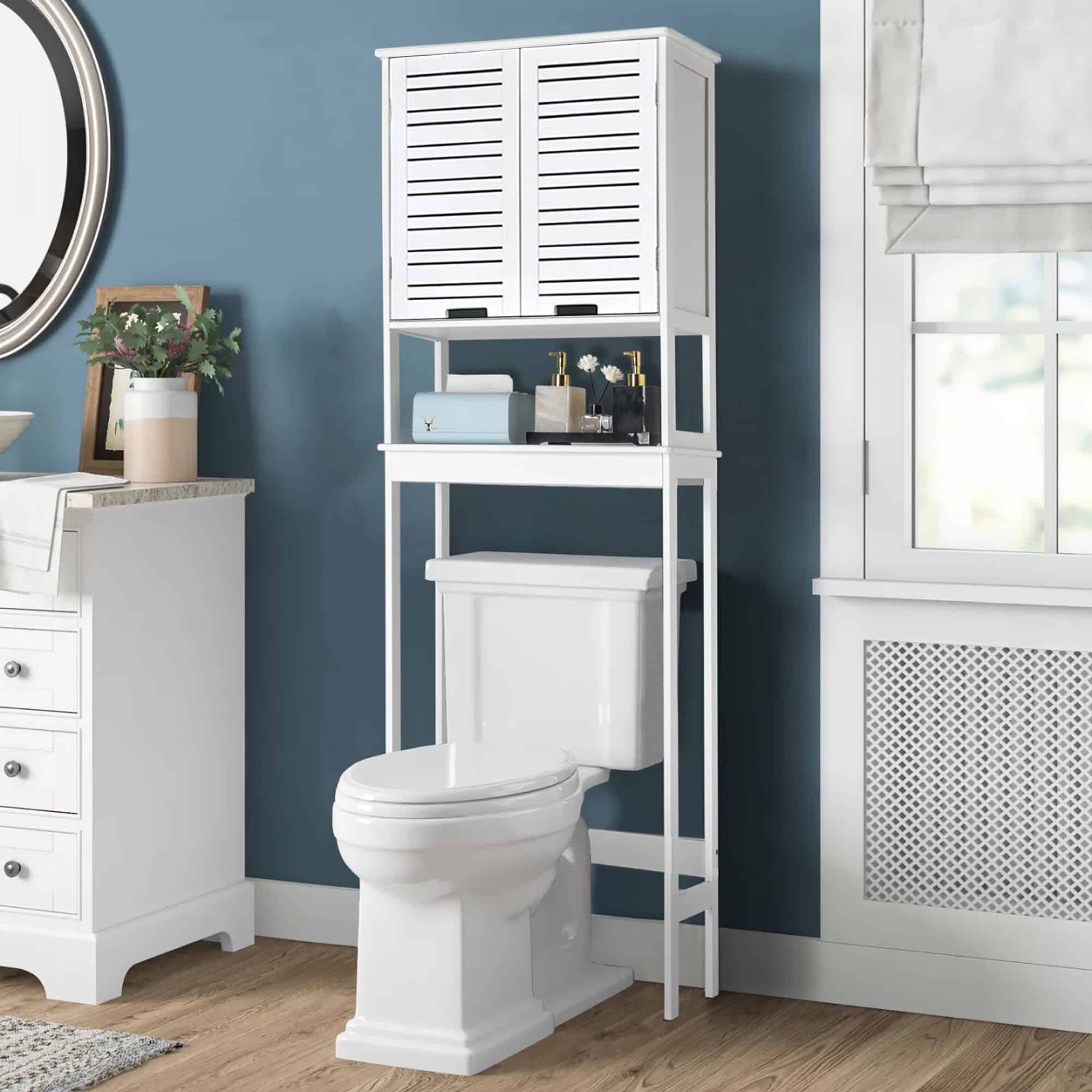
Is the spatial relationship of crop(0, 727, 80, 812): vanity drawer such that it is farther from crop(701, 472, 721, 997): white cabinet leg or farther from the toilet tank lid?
crop(701, 472, 721, 997): white cabinet leg

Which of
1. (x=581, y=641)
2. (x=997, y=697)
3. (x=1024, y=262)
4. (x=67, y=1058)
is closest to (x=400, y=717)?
(x=581, y=641)

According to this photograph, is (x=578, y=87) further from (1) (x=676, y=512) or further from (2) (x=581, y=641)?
(2) (x=581, y=641)

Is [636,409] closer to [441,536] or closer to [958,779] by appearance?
[441,536]

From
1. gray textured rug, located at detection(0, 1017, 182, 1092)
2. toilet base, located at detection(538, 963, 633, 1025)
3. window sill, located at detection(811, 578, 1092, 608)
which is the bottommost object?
gray textured rug, located at detection(0, 1017, 182, 1092)

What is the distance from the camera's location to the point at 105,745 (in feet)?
9.40

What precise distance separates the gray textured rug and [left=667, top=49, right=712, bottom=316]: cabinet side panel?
1.57 m

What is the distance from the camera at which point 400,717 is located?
10.0 ft

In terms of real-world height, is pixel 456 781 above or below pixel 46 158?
below

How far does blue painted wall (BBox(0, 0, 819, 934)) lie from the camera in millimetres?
2879

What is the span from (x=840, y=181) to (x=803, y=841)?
1225 mm

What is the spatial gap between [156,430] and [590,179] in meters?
1.01

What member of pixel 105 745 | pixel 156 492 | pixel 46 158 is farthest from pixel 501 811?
pixel 46 158

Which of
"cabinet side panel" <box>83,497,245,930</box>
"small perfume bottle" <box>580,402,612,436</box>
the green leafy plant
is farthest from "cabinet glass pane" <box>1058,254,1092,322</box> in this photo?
"cabinet side panel" <box>83,497,245,930</box>

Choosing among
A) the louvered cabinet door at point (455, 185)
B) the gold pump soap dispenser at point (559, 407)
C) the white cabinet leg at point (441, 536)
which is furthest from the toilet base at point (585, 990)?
the louvered cabinet door at point (455, 185)
